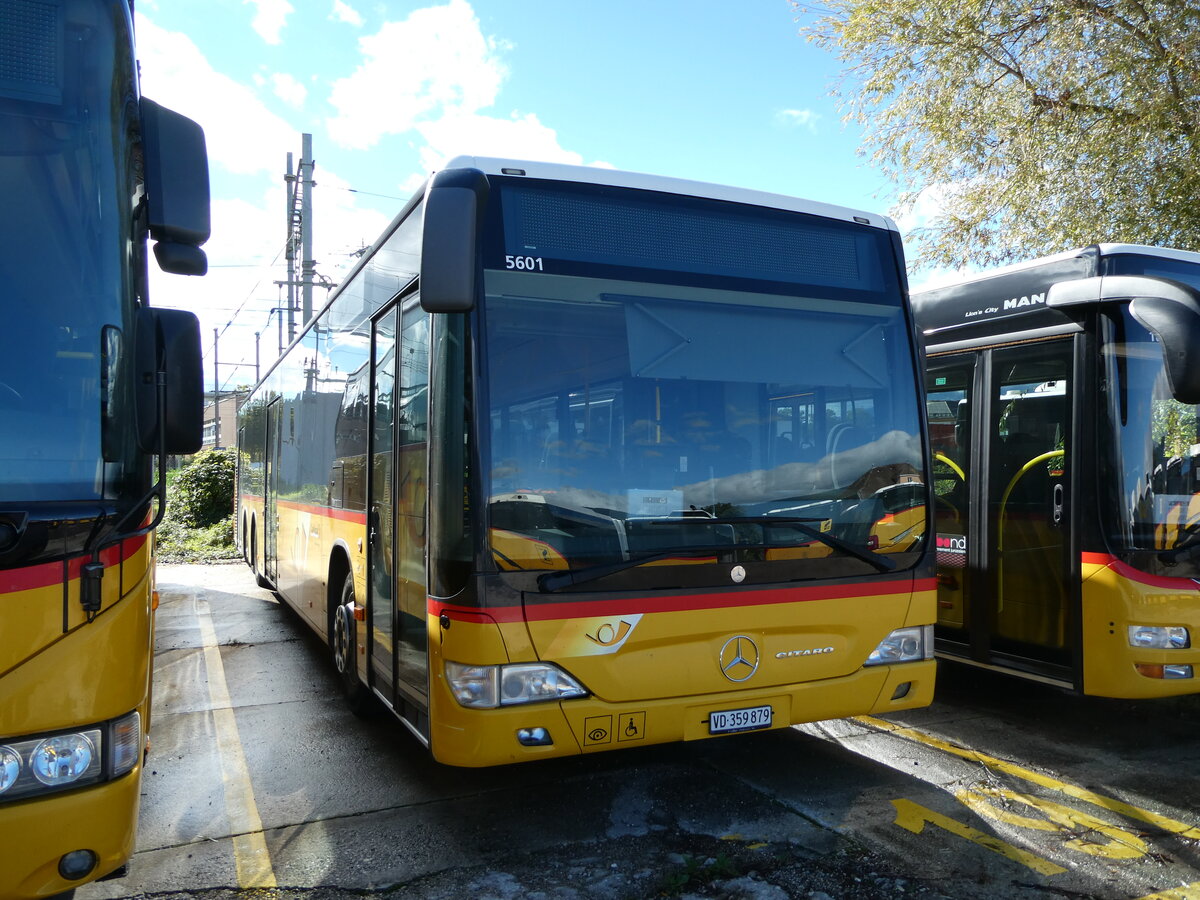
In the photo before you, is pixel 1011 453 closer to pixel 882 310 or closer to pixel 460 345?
pixel 882 310

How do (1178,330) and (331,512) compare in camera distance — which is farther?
(331,512)

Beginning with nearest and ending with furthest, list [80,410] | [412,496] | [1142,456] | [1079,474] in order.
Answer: [80,410], [412,496], [1142,456], [1079,474]

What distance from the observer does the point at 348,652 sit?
A: 6.33 m

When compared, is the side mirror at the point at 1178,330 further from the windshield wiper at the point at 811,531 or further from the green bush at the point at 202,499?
the green bush at the point at 202,499

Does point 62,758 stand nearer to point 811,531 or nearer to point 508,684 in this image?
point 508,684

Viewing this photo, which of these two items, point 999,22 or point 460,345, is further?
point 999,22

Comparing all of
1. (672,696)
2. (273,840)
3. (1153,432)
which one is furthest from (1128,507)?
(273,840)

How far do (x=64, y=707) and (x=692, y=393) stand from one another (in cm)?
275

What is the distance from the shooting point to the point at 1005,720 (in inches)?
250

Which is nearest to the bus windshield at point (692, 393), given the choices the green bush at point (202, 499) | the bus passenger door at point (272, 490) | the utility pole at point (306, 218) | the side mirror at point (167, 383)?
the side mirror at point (167, 383)

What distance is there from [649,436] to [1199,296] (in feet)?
10.1

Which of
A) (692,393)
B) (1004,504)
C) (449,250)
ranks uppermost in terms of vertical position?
(449,250)

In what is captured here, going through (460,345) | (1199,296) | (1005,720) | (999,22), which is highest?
(999,22)

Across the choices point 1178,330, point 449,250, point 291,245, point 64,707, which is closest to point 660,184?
point 449,250
